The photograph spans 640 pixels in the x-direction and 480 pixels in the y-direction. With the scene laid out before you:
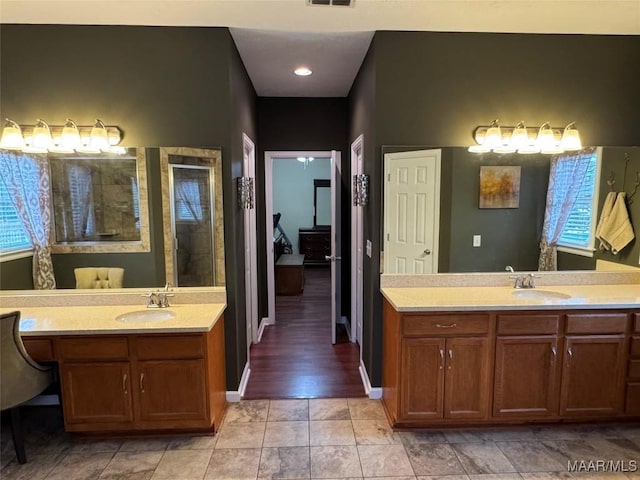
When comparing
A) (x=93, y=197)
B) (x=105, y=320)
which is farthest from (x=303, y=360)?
(x=93, y=197)

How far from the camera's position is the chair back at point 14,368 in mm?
1970

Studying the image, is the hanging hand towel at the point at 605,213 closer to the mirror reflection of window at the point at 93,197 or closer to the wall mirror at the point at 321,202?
the mirror reflection of window at the point at 93,197

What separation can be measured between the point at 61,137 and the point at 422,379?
113 inches

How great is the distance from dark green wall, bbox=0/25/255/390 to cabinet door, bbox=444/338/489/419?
80.4 inches

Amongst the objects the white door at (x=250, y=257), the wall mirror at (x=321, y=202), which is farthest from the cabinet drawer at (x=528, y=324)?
the wall mirror at (x=321, y=202)

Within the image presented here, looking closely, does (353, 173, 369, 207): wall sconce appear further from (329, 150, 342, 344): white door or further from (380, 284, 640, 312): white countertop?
(380, 284, 640, 312): white countertop

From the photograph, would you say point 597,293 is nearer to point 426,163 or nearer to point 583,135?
point 583,135

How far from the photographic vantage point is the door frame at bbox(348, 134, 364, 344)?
3.37 metres

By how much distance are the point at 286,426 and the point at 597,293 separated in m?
2.33

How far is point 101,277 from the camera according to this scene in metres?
2.67

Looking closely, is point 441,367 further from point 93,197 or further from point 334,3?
point 93,197

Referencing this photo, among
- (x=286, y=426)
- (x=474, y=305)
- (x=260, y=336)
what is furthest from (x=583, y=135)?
(x=260, y=336)

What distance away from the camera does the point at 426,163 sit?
2.72m

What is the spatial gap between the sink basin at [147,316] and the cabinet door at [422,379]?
5.07 ft
